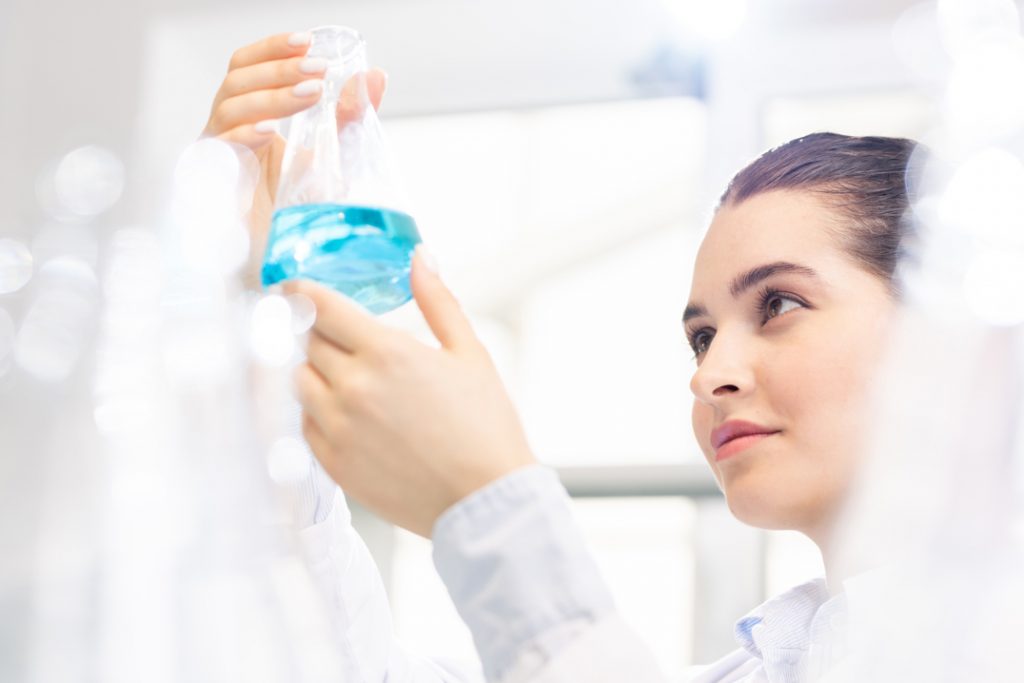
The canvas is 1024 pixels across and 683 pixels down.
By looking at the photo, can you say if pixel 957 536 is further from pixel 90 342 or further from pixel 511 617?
pixel 90 342

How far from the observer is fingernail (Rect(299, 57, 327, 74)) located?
665 mm

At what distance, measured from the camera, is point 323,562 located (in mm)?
772

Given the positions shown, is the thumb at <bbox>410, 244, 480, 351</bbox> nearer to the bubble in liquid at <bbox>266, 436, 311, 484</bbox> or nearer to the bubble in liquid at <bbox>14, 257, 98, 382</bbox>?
the bubble in liquid at <bbox>266, 436, 311, 484</bbox>

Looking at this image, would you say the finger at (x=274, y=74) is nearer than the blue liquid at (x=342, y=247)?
No

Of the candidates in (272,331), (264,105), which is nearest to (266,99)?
(264,105)

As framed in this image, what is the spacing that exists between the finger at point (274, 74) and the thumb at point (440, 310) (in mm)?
220

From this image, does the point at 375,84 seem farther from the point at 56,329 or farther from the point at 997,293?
the point at 997,293

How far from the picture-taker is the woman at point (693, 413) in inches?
18.1

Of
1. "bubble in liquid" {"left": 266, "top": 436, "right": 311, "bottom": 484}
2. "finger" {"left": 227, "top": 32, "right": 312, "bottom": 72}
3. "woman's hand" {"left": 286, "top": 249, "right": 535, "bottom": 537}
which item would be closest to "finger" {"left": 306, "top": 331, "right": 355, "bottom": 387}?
"woman's hand" {"left": 286, "top": 249, "right": 535, "bottom": 537}

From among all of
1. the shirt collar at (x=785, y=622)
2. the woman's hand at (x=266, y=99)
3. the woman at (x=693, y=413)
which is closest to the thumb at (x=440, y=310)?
the woman at (x=693, y=413)

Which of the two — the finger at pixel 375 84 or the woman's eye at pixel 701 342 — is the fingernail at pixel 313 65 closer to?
the finger at pixel 375 84

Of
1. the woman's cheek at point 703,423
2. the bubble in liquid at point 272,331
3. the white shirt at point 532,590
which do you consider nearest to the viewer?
the white shirt at point 532,590

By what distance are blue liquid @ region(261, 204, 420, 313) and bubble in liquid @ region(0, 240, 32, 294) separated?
1.06 ft

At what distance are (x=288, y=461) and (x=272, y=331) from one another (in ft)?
0.41
